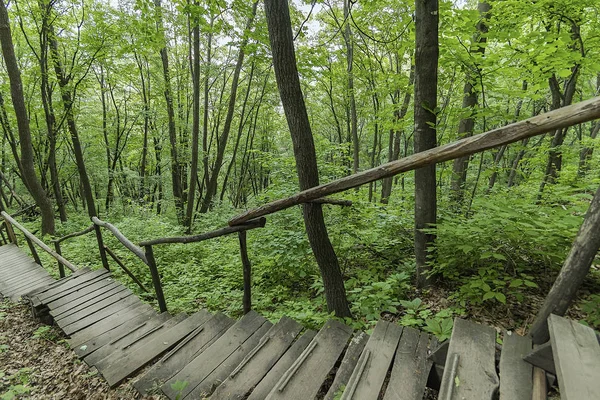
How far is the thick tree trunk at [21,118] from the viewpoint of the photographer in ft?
24.2

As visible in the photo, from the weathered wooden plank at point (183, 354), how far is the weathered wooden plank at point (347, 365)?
142 centimetres

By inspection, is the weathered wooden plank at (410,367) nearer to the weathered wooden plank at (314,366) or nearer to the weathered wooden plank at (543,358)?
the weathered wooden plank at (314,366)

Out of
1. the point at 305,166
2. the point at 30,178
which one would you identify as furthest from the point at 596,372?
the point at 30,178

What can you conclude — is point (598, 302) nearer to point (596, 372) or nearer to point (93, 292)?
point (596, 372)

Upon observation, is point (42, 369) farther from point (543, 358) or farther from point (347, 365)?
point (543, 358)

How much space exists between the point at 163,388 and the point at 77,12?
1298 cm

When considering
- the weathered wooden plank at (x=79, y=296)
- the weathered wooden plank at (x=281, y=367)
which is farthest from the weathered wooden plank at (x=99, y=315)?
the weathered wooden plank at (x=281, y=367)

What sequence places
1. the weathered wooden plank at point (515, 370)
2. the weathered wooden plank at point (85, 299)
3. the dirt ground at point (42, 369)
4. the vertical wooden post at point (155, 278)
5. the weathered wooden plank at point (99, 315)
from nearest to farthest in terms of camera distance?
1. the weathered wooden plank at point (515, 370)
2. the dirt ground at point (42, 369)
3. the vertical wooden post at point (155, 278)
4. the weathered wooden plank at point (99, 315)
5. the weathered wooden plank at point (85, 299)

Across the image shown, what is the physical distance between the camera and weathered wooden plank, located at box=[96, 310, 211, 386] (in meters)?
2.69

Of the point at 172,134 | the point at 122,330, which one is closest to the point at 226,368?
the point at 122,330

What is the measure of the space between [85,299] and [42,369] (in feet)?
3.74

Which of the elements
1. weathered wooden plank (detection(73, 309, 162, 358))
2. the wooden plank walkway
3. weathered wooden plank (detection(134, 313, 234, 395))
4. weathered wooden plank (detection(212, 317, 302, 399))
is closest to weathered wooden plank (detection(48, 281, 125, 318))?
the wooden plank walkway

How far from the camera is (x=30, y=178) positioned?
28.3 ft

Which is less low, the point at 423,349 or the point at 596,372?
the point at 596,372
